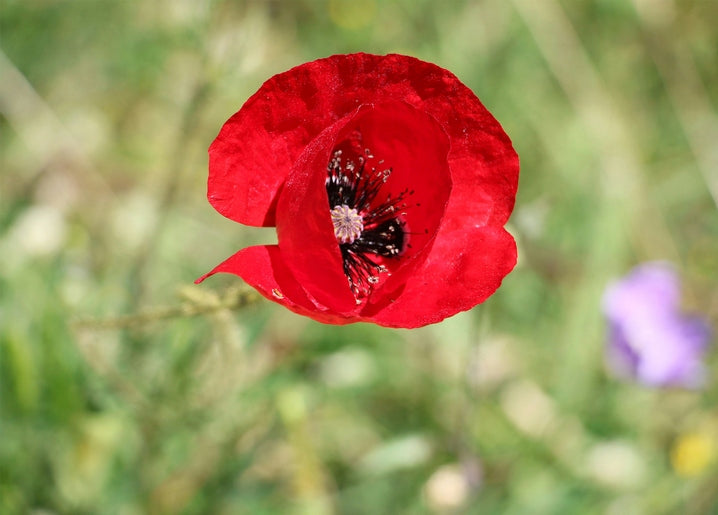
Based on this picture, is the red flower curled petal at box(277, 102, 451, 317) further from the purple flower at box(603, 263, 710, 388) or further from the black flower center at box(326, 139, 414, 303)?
the purple flower at box(603, 263, 710, 388)

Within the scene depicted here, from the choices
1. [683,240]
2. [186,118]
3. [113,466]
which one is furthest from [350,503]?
[683,240]

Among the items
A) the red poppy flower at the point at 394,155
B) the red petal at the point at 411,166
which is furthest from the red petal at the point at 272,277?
the red petal at the point at 411,166

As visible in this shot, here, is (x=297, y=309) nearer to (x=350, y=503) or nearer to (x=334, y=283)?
(x=334, y=283)

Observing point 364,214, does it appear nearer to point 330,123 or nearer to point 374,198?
point 374,198

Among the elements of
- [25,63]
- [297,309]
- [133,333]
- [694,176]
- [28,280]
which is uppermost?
[25,63]

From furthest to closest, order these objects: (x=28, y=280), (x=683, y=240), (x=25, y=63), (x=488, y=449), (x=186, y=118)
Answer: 1. (x=683, y=240)
2. (x=25, y=63)
3. (x=488, y=449)
4. (x=28, y=280)
5. (x=186, y=118)

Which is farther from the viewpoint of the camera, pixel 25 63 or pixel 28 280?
pixel 25 63

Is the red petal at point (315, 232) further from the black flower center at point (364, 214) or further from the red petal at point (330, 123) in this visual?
the black flower center at point (364, 214)
